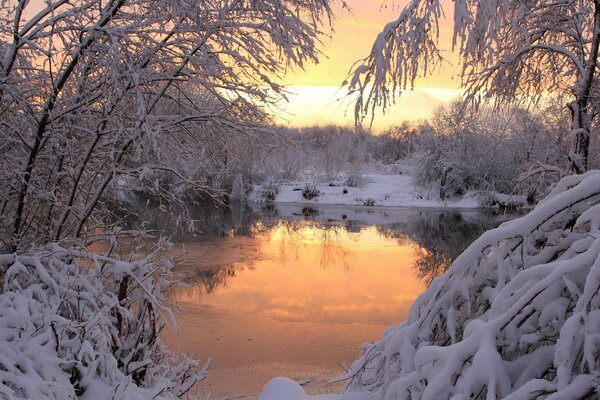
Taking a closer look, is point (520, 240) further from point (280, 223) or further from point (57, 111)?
point (280, 223)

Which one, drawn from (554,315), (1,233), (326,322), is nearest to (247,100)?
(1,233)

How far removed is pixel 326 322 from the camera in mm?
11367

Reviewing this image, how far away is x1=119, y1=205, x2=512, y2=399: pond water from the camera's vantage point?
9031mm

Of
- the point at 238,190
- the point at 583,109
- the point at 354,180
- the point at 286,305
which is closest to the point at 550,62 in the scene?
the point at 583,109

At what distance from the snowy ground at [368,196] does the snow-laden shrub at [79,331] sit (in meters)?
33.9

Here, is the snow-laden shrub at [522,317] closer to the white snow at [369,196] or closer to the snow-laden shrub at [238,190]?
the snow-laden shrub at [238,190]

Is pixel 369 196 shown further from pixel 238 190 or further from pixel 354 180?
pixel 238 190

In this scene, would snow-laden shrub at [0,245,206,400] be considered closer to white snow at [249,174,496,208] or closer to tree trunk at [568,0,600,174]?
tree trunk at [568,0,600,174]

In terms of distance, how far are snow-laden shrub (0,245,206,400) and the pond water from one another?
0.49m

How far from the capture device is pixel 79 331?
3811mm

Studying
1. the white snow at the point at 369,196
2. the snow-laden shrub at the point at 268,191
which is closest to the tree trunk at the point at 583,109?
the white snow at the point at 369,196

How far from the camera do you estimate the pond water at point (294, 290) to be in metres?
9.03

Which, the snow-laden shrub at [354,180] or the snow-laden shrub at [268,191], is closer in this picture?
the snow-laden shrub at [268,191]

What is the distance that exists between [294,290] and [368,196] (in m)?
28.2
